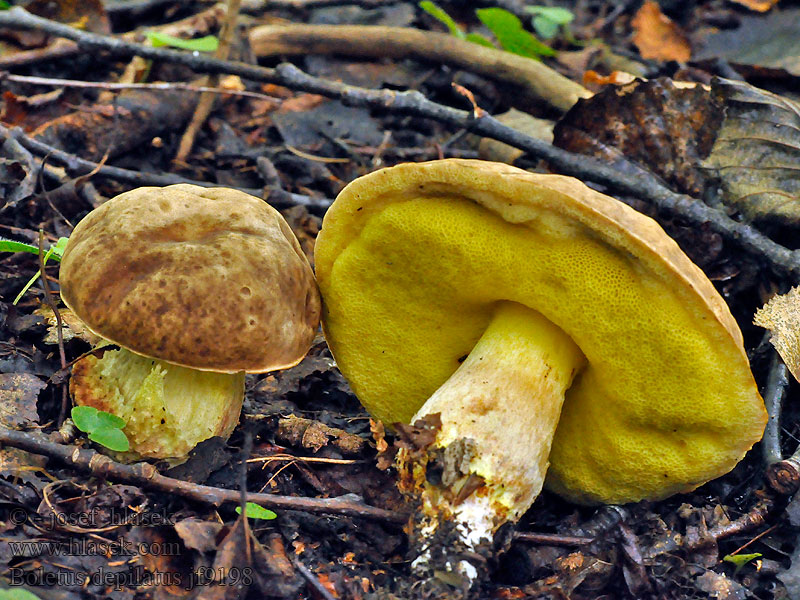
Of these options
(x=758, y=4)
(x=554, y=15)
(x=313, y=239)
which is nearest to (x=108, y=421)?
(x=313, y=239)

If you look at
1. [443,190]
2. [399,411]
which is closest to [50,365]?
[399,411]

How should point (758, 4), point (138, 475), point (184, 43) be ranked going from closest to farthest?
1. point (138, 475)
2. point (184, 43)
3. point (758, 4)

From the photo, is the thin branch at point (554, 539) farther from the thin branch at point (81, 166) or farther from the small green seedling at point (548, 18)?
the small green seedling at point (548, 18)

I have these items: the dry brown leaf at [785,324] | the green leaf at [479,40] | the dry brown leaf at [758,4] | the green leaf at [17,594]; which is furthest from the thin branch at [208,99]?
the dry brown leaf at [758,4]

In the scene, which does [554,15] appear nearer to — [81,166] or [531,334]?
[81,166]

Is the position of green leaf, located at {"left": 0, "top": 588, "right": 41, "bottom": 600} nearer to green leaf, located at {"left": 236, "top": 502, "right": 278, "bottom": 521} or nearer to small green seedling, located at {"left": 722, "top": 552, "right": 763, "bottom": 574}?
green leaf, located at {"left": 236, "top": 502, "right": 278, "bottom": 521}

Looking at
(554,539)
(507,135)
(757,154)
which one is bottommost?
(554,539)
